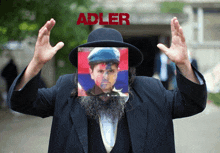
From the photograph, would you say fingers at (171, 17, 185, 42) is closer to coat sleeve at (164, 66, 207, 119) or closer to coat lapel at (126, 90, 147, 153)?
coat sleeve at (164, 66, 207, 119)

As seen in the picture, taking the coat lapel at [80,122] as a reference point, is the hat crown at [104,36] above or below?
above

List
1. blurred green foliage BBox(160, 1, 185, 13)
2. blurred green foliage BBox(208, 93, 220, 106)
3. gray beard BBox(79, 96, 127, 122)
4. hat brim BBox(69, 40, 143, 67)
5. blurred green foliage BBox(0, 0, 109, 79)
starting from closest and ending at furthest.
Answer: hat brim BBox(69, 40, 143, 67) < gray beard BBox(79, 96, 127, 122) < blurred green foliage BBox(0, 0, 109, 79) < blurred green foliage BBox(208, 93, 220, 106) < blurred green foliage BBox(160, 1, 185, 13)

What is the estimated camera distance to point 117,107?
1.85 metres

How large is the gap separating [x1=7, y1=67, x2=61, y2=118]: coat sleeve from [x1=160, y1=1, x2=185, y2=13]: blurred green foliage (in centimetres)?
942

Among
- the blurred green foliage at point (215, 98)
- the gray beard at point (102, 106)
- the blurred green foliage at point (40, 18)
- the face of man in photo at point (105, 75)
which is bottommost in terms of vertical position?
the blurred green foliage at point (215, 98)

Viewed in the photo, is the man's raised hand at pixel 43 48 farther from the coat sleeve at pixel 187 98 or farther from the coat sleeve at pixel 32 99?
the coat sleeve at pixel 187 98

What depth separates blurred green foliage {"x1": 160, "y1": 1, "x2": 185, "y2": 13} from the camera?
10.5 meters

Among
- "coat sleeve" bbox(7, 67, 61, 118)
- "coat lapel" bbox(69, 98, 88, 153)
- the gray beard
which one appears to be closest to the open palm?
the gray beard

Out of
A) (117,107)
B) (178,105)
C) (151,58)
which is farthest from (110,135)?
(151,58)

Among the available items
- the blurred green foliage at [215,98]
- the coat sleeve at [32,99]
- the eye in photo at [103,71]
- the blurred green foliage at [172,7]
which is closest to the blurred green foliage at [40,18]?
the coat sleeve at [32,99]

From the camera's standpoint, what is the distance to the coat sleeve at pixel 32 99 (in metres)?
1.68

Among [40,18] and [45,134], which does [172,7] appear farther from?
[45,134]

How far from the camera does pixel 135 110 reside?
73.0 inches

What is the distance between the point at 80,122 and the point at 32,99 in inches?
14.0
